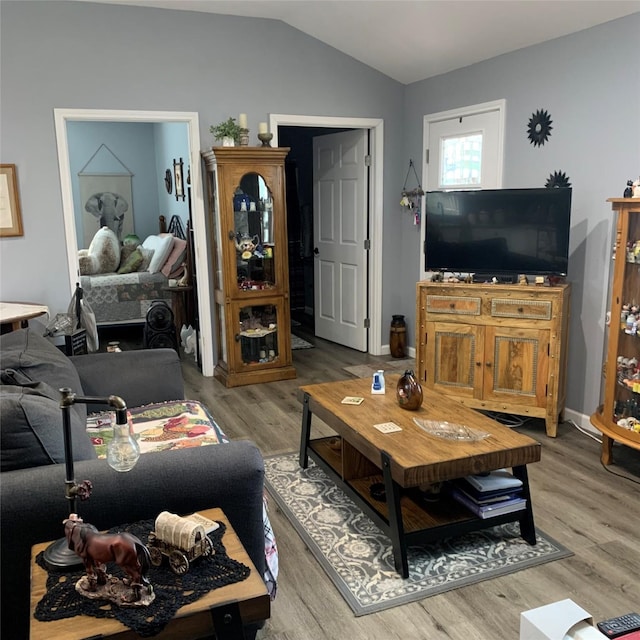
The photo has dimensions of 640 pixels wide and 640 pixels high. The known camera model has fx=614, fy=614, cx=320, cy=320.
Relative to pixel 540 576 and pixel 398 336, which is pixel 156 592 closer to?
pixel 540 576

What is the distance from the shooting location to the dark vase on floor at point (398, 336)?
18.5 ft

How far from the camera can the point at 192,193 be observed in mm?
4949

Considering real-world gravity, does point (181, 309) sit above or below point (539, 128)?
below

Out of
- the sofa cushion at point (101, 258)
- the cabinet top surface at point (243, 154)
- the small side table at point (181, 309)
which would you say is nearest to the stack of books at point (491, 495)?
the cabinet top surface at point (243, 154)

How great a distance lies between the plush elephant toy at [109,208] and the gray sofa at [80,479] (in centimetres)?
693

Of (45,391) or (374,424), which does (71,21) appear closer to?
(45,391)

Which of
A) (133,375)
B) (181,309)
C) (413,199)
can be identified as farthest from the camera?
(181,309)

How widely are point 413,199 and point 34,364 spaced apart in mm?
3799

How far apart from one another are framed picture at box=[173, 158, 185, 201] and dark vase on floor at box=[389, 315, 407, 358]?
3.28 meters

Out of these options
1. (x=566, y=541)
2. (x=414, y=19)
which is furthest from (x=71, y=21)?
(x=566, y=541)

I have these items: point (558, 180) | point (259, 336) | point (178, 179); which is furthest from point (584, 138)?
point (178, 179)

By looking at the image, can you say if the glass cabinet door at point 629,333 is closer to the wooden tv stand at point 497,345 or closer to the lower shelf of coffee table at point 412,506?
the wooden tv stand at point 497,345

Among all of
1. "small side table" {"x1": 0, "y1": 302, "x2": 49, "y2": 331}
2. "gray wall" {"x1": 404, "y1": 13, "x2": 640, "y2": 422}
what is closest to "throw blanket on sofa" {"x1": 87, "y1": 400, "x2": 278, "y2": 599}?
"small side table" {"x1": 0, "y1": 302, "x2": 49, "y2": 331}

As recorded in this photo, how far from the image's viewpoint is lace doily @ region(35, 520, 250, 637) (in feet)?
4.51
